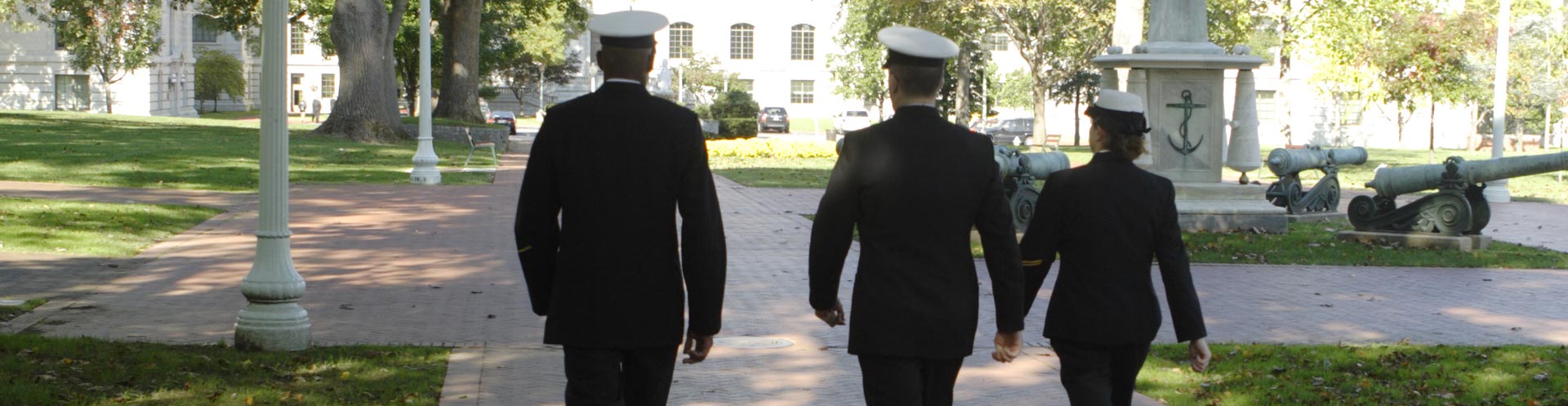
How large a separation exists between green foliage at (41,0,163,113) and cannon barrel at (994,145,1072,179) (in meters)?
50.1

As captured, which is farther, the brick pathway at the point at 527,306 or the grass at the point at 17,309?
the grass at the point at 17,309

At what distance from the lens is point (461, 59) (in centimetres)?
4388

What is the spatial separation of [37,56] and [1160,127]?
61.9 m

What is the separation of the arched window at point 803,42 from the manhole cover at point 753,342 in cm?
8576

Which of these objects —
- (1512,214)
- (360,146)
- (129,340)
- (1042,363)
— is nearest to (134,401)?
(129,340)

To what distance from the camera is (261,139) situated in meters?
8.38

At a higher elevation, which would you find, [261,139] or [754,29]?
[754,29]

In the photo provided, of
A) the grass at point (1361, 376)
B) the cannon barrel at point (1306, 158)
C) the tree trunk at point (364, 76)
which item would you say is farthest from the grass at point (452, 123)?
the grass at point (1361, 376)

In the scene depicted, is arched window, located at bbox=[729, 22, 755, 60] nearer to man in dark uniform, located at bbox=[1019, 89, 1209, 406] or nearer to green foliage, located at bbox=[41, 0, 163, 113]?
green foliage, located at bbox=[41, 0, 163, 113]

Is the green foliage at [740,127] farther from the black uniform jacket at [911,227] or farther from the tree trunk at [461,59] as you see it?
the black uniform jacket at [911,227]

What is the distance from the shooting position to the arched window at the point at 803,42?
310 ft

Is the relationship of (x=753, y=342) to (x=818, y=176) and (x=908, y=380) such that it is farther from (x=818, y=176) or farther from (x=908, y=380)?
(x=818, y=176)

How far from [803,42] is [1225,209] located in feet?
257

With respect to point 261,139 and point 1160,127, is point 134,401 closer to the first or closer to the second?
point 261,139
